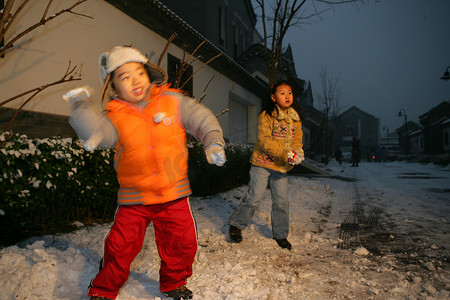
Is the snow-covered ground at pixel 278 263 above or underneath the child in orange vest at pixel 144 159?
underneath

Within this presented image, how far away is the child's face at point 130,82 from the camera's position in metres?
2.04

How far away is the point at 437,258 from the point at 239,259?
6.14ft

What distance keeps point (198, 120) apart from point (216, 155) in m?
0.35

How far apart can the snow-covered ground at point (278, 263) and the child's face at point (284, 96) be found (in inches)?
60.3

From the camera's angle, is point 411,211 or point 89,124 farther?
point 411,211

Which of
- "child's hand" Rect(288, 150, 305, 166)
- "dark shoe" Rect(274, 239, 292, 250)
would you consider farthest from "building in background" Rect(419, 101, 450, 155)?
"child's hand" Rect(288, 150, 305, 166)

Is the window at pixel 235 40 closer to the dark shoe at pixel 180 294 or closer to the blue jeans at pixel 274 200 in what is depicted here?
the blue jeans at pixel 274 200

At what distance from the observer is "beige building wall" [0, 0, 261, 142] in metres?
4.78

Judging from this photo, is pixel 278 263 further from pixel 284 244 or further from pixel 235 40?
pixel 235 40

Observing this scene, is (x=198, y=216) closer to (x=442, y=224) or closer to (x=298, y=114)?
(x=298, y=114)

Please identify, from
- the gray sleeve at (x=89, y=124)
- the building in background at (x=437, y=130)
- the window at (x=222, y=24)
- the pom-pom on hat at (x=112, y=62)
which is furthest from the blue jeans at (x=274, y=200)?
the building in background at (x=437, y=130)

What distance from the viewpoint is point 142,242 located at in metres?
2.11

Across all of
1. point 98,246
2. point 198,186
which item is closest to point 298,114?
point 98,246

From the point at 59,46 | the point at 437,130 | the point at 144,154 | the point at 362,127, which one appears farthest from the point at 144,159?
the point at 362,127
